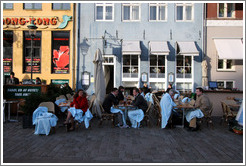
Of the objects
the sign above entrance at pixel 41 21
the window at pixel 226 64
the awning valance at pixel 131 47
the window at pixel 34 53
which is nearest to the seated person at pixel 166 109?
the awning valance at pixel 131 47

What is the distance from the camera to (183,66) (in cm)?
1371

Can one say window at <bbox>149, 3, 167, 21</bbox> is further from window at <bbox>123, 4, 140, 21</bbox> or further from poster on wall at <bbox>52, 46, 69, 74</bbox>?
poster on wall at <bbox>52, 46, 69, 74</bbox>

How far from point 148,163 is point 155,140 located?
156 cm

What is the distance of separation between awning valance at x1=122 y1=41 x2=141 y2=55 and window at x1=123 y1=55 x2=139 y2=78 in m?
0.75

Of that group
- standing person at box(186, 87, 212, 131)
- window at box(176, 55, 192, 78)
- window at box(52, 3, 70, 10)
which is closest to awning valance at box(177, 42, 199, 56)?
window at box(176, 55, 192, 78)

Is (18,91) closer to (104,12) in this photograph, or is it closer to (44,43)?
(44,43)

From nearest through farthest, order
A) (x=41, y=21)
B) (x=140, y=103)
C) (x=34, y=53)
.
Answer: (x=140, y=103), (x=41, y=21), (x=34, y=53)

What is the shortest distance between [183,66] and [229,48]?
297cm

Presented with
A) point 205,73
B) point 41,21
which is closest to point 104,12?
point 41,21

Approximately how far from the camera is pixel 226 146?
482cm

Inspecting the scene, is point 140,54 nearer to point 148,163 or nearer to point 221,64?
point 221,64

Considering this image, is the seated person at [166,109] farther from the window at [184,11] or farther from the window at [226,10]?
the window at [226,10]

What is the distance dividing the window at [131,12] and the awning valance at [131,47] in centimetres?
175

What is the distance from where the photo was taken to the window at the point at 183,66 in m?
13.7
